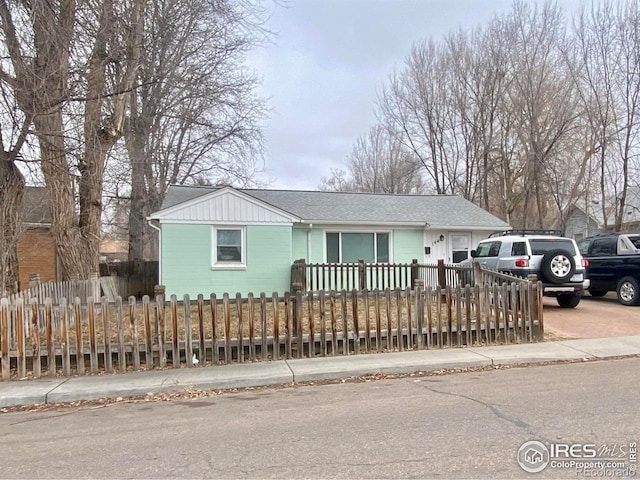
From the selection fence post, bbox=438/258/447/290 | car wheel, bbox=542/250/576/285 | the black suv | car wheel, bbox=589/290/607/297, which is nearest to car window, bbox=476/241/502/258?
car wheel, bbox=542/250/576/285

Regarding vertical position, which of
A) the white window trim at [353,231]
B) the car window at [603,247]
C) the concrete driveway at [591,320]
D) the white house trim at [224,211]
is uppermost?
the white house trim at [224,211]

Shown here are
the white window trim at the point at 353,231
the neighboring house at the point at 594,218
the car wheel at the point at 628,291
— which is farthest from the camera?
the neighboring house at the point at 594,218

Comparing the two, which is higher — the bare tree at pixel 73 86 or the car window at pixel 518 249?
the bare tree at pixel 73 86

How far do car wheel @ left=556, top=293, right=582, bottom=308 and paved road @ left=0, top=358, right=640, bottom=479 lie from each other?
20.8 ft

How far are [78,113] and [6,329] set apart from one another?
15.7 feet

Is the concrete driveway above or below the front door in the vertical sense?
below

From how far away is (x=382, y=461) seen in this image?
3.51m

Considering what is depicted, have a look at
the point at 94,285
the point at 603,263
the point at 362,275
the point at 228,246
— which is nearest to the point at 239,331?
the point at 94,285

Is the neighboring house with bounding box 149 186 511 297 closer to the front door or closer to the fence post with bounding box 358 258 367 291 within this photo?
the front door

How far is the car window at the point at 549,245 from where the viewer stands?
459 inches

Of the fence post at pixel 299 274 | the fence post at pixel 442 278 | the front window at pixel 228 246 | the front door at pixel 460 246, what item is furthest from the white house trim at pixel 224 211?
the front door at pixel 460 246

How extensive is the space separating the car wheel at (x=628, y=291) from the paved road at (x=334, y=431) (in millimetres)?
7410

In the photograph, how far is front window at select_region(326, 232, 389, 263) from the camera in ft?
51.9

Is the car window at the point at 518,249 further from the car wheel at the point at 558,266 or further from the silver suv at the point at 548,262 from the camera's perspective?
the car wheel at the point at 558,266
